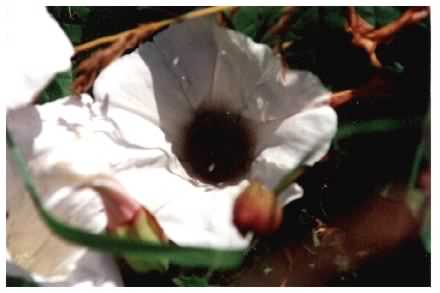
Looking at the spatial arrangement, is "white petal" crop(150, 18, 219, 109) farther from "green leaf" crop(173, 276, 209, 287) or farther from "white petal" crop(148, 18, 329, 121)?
"green leaf" crop(173, 276, 209, 287)

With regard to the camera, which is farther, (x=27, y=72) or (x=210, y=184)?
(x=210, y=184)

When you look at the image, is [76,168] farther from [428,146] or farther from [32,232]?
[428,146]

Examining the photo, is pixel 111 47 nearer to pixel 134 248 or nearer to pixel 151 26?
pixel 151 26

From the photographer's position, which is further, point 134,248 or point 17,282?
point 17,282

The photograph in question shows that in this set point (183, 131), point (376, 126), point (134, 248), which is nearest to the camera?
point (134, 248)

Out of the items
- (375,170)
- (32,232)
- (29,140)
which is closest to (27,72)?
(29,140)

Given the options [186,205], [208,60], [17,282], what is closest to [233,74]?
[208,60]

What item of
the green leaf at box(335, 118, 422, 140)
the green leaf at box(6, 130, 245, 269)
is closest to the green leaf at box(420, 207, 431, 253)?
the green leaf at box(335, 118, 422, 140)

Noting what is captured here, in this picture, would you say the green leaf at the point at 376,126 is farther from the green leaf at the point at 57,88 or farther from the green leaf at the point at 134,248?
the green leaf at the point at 57,88
